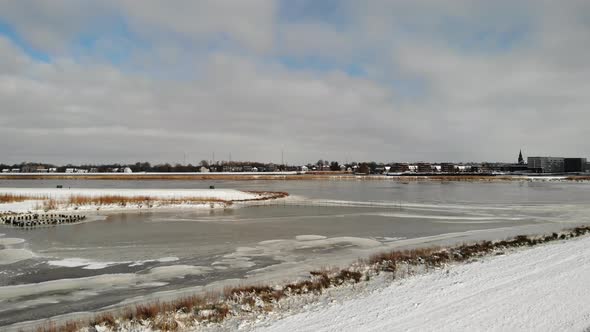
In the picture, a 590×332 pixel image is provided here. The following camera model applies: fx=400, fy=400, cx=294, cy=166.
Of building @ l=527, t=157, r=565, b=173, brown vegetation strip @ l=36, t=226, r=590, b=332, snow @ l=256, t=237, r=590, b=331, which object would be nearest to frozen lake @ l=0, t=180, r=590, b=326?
brown vegetation strip @ l=36, t=226, r=590, b=332

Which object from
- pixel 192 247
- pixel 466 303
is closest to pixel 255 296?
pixel 466 303

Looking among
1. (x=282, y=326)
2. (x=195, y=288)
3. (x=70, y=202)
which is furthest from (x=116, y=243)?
(x=70, y=202)

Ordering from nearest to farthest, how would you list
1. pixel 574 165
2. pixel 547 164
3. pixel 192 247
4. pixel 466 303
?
pixel 466 303, pixel 192 247, pixel 574 165, pixel 547 164

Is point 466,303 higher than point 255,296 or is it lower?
higher

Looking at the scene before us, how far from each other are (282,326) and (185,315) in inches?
72.8

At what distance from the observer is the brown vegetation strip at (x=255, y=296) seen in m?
6.71

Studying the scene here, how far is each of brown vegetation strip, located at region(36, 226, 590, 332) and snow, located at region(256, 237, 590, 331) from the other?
0.78 meters

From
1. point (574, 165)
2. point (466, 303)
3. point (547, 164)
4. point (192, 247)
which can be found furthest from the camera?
point (547, 164)

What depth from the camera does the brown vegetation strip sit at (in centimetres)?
671

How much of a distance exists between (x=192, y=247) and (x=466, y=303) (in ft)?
32.6

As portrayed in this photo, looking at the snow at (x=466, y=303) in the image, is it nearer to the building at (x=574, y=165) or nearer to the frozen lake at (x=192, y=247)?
the frozen lake at (x=192, y=247)

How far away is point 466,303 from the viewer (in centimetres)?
683

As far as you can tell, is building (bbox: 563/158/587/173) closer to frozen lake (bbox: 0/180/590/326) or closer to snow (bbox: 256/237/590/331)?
frozen lake (bbox: 0/180/590/326)

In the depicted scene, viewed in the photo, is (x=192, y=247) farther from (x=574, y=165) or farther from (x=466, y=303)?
(x=574, y=165)
